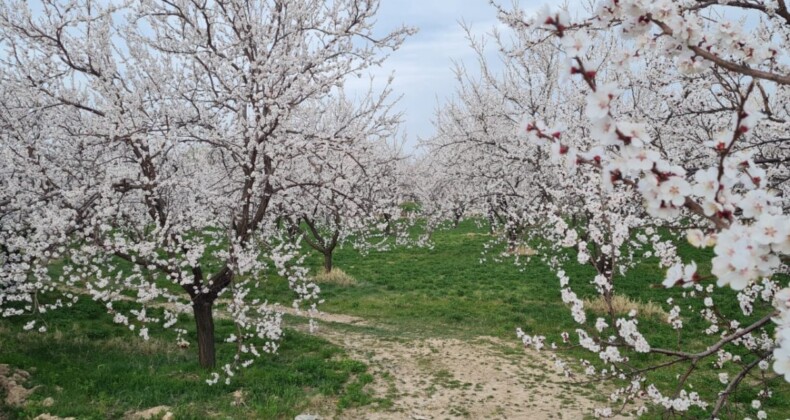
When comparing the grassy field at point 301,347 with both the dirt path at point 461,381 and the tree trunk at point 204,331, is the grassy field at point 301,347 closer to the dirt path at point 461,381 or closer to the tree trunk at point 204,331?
the tree trunk at point 204,331

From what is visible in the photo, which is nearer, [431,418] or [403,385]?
[431,418]

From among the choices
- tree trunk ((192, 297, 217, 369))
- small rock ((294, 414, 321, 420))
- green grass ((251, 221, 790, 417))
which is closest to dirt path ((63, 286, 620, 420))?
small rock ((294, 414, 321, 420))

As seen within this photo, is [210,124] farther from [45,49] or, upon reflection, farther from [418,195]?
[418,195]

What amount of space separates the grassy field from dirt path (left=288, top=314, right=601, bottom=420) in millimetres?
398

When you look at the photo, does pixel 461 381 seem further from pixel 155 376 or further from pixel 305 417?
pixel 155 376

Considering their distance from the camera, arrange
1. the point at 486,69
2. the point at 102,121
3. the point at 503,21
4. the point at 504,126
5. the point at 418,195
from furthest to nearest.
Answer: the point at 418,195 < the point at 504,126 < the point at 486,69 < the point at 102,121 < the point at 503,21

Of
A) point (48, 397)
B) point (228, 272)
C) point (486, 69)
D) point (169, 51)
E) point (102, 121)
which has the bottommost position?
point (48, 397)

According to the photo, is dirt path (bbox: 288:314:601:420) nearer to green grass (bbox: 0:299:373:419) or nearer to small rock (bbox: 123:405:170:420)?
green grass (bbox: 0:299:373:419)

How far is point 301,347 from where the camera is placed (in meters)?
10.5

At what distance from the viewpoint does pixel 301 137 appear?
8352 mm

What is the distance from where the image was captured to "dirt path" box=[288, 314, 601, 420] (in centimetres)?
775

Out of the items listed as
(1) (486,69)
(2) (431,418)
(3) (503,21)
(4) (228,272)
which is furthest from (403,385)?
(1) (486,69)

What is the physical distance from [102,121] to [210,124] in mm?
1916

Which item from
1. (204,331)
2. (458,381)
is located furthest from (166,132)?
(458,381)
